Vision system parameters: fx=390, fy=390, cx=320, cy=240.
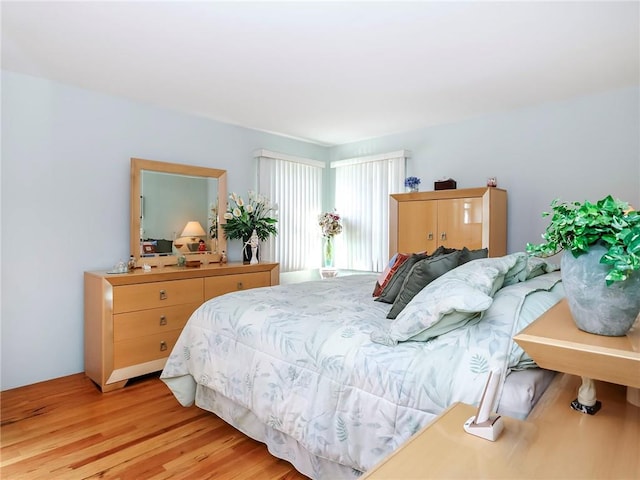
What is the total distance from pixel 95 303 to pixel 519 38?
3509mm

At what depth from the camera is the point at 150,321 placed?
3158 millimetres

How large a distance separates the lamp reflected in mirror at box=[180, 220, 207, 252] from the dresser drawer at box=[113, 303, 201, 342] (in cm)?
75

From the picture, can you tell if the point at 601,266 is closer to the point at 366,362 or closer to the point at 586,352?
the point at 586,352

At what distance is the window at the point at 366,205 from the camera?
15.6 ft

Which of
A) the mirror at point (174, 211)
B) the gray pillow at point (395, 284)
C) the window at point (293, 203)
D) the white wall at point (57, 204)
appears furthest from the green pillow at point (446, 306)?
the window at point (293, 203)

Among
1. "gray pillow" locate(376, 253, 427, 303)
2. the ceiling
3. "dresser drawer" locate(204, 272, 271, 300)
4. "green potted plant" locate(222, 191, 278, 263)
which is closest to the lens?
the ceiling

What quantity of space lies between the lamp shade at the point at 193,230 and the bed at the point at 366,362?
73.4 inches

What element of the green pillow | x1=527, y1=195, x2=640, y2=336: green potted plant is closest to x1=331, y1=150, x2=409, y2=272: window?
the green pillow

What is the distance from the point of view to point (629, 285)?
900mm

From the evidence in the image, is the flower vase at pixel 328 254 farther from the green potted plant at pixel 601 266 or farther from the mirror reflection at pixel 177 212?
the green potted plant at pixel 601 266

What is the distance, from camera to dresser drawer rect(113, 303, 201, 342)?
2994mm

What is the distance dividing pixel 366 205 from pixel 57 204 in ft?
10.9

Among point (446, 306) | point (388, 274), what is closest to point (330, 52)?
point (388, 274)

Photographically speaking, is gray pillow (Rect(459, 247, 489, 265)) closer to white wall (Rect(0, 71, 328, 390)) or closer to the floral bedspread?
the floral bedspread
